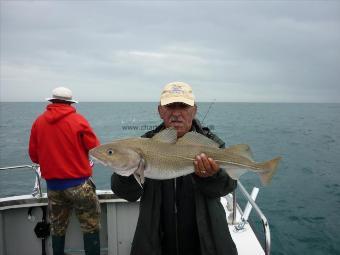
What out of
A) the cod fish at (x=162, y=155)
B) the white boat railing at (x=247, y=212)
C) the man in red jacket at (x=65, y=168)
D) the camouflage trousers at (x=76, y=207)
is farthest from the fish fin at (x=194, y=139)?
the camouflage trousers at (x=76, y=207)

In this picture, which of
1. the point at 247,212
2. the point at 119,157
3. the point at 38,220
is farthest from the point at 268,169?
the point at 38,220

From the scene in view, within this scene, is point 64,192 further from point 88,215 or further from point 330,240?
point 330,240

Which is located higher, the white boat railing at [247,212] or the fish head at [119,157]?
the fish head at [119,157]

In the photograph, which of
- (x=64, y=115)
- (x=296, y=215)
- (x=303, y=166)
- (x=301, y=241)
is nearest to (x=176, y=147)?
(x=64, y=115)

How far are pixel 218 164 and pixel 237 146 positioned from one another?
31 cm

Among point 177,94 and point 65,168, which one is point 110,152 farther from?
point 65,168

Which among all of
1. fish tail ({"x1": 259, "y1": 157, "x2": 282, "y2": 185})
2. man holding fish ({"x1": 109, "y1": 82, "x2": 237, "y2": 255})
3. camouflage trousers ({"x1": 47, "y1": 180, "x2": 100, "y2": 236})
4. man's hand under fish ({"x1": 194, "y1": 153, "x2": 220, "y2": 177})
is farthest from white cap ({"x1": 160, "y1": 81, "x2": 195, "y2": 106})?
camouflage trousers ({"x1": 47, "y1": 180, "x2": 100, "y2": 236})

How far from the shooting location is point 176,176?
3.11 metres

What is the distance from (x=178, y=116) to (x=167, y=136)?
0.26m

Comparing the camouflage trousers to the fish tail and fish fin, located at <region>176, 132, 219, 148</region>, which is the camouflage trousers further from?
the fish tail

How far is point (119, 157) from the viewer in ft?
9.97

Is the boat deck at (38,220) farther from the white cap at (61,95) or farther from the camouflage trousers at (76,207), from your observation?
the white cap at (61,95)

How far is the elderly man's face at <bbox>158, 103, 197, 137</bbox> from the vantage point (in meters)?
3.28

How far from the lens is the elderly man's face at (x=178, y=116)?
3281mm
